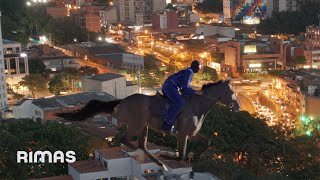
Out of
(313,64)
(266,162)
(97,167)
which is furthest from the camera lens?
(313,64)

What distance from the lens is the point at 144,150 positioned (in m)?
3.37

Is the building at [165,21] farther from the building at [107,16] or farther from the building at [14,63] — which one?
the building at [14,63]

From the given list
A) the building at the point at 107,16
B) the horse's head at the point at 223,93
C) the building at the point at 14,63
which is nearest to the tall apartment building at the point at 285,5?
the building at the point at 107,16

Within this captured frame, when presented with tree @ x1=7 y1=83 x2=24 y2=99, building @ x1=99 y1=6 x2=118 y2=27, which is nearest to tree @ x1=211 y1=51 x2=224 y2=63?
tree @ x1=7 y1=83 x2=24 y2=99

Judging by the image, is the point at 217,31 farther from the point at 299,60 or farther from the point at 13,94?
the point at 13,94

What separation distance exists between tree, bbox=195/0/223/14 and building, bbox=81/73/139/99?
22732 millimetres

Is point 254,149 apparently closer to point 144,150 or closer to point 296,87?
point 144,150

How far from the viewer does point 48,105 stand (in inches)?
503

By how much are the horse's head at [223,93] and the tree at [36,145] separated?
4.62 meters

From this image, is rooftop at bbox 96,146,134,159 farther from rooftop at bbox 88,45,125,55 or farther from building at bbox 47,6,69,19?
building at bbox 47,6,69,19

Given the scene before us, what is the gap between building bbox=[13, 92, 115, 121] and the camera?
12.5 metres

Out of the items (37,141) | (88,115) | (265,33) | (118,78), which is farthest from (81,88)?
(265,33)

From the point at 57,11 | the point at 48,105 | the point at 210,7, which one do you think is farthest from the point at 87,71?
the point at 210,7

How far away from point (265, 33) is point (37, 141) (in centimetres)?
2317
